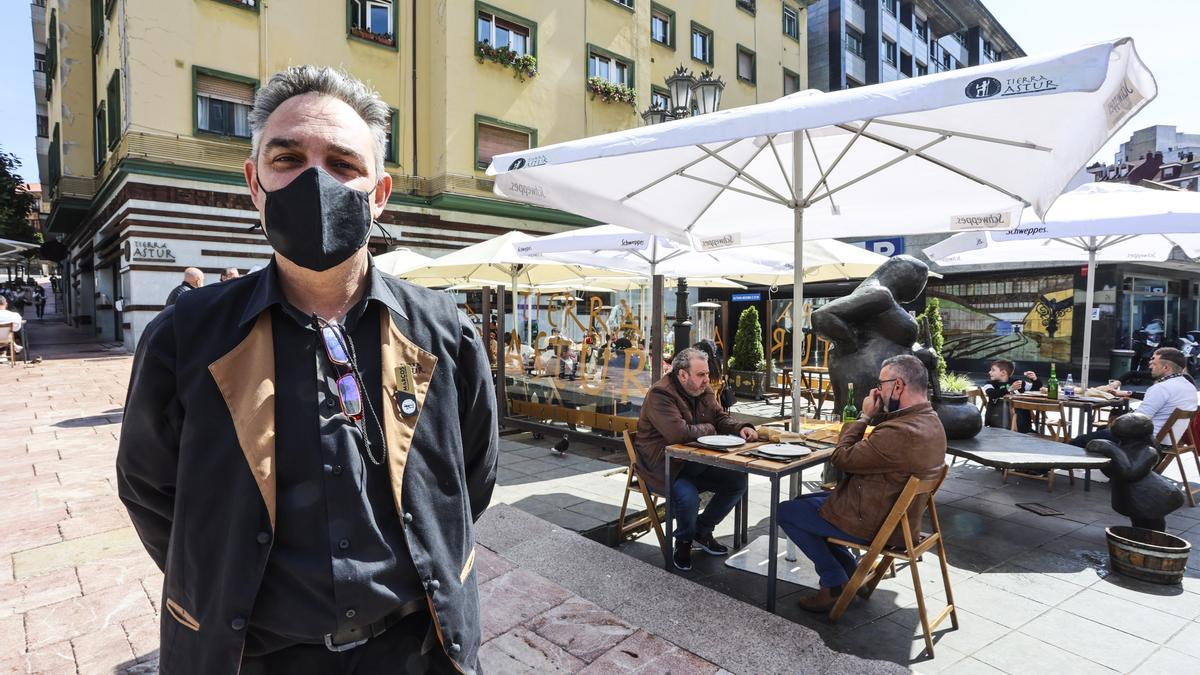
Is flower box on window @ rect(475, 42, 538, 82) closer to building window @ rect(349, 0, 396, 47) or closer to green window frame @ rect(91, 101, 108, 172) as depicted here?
building window @ rect(349, 0, 396, 47)

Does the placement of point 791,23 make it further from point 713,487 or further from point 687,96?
point 713,487

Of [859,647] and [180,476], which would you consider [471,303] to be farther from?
[180,476]

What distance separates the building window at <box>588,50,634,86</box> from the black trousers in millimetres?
20452

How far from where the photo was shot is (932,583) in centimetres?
417

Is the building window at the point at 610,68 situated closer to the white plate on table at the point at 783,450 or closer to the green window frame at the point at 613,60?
the green window frame at the point at 613,60

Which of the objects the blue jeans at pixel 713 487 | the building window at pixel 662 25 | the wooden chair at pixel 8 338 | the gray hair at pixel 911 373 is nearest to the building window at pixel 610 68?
the building window at pixel 662 25

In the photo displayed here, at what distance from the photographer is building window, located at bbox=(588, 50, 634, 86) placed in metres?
20.1

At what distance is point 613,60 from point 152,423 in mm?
21374

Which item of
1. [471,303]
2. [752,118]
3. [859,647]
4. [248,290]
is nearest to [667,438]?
[859,647]

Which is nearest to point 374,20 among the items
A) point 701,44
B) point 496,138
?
point 496,138

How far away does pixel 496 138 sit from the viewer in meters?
18.3

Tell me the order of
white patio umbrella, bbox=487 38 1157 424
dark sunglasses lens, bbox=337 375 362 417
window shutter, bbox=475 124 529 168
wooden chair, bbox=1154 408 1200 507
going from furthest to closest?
1. window shutter, bbox=475 124 529 168
2. wooden chair, bbox=1154 408 1200 507
3. white patio umbrella, bbox=487 38 1157 424
4. dark sunglasses lens, bbox=337 375 362 417

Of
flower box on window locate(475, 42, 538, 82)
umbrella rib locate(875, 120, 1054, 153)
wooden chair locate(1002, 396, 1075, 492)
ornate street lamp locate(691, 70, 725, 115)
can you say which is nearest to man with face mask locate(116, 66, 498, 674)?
umbrella rib locate(875, 120, 1054, 153)

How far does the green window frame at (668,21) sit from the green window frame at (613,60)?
5.16 ft
